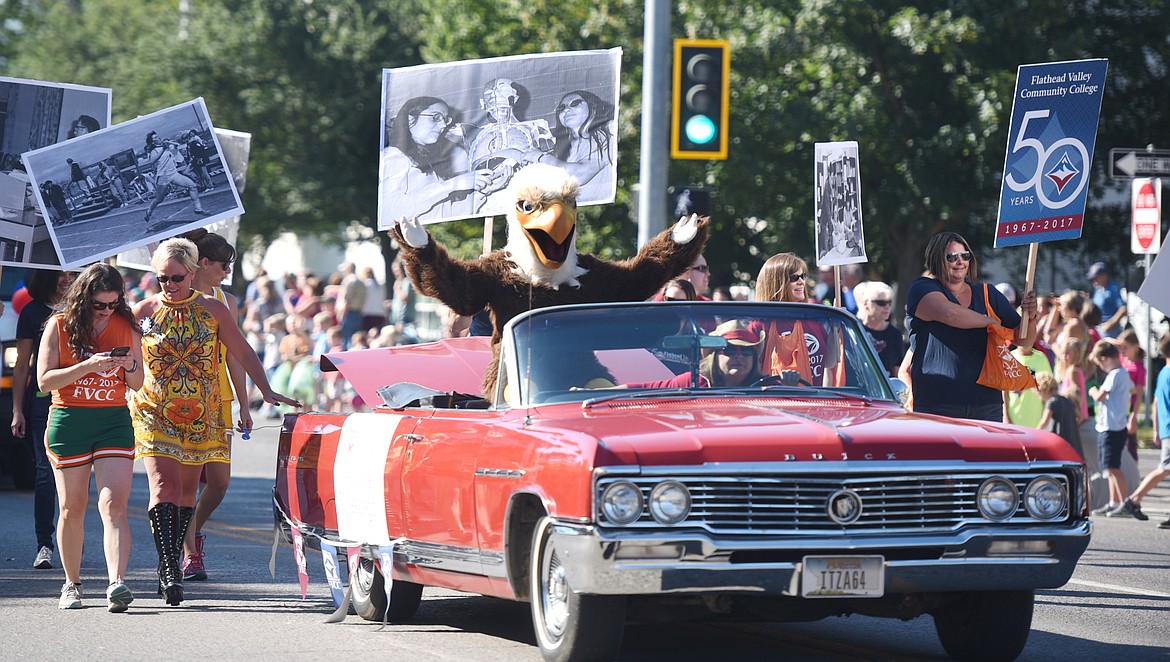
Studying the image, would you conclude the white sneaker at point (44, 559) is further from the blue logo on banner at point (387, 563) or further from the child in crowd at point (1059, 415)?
the child in crowd at point (1059, 415)

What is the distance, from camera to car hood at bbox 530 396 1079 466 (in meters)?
6.32

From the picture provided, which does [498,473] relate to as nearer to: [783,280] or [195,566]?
[195,566]

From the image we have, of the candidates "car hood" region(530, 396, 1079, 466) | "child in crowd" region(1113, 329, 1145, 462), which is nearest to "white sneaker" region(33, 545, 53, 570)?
"car hood" region(530, 396, 1079, 466)

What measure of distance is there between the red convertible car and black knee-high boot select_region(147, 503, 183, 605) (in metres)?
1.58

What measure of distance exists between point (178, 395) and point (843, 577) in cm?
446

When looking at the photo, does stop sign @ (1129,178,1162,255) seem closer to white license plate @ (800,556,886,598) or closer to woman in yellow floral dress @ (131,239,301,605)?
woman in yellow floral dress @ (131,239,301,605)

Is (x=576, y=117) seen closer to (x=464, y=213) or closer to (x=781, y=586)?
(x=464, y=213)

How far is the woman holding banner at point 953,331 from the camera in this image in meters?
9.92

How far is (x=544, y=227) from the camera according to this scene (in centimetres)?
899

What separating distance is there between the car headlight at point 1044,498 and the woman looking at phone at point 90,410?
4.67m

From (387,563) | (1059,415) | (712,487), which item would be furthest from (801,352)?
(1059,415)

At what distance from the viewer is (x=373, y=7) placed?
4575 centimetres

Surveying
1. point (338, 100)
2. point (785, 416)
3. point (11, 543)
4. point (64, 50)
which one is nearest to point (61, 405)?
point (11, 543)

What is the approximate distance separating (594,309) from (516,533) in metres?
1.18
